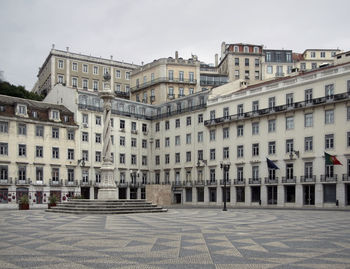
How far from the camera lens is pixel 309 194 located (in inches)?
2078

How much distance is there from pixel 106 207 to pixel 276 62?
77385mm

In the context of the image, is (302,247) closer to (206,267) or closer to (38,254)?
(206,267)

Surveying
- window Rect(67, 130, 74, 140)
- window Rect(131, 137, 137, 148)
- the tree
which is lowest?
window Rect(131, 137, 137, 148)

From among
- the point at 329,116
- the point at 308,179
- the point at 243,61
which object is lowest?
the point at 308,179

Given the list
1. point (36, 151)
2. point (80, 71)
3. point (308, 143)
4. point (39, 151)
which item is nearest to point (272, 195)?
point (308, 143)

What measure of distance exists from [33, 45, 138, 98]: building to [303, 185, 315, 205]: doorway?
57.1 m

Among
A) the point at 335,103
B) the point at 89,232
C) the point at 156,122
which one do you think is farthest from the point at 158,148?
the point at 89,232

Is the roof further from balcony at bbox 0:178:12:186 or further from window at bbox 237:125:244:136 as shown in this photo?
window at bbox 237:125:244:136

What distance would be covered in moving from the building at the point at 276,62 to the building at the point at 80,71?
31.2m

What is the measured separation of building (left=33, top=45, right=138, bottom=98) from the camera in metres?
96.1

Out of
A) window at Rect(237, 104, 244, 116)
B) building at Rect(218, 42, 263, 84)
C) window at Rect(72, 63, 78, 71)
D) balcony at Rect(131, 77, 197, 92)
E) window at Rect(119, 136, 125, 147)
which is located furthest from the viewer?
building at Rect(218, 42, 263, 84)

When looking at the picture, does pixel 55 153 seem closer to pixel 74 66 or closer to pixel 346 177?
pixel 346 177

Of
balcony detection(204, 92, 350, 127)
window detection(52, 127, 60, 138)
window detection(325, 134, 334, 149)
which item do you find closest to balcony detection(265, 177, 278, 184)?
window detection(325, 134, 334, 149)

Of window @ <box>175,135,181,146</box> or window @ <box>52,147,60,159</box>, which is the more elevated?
window @ <box>175,135,181,146</box>
